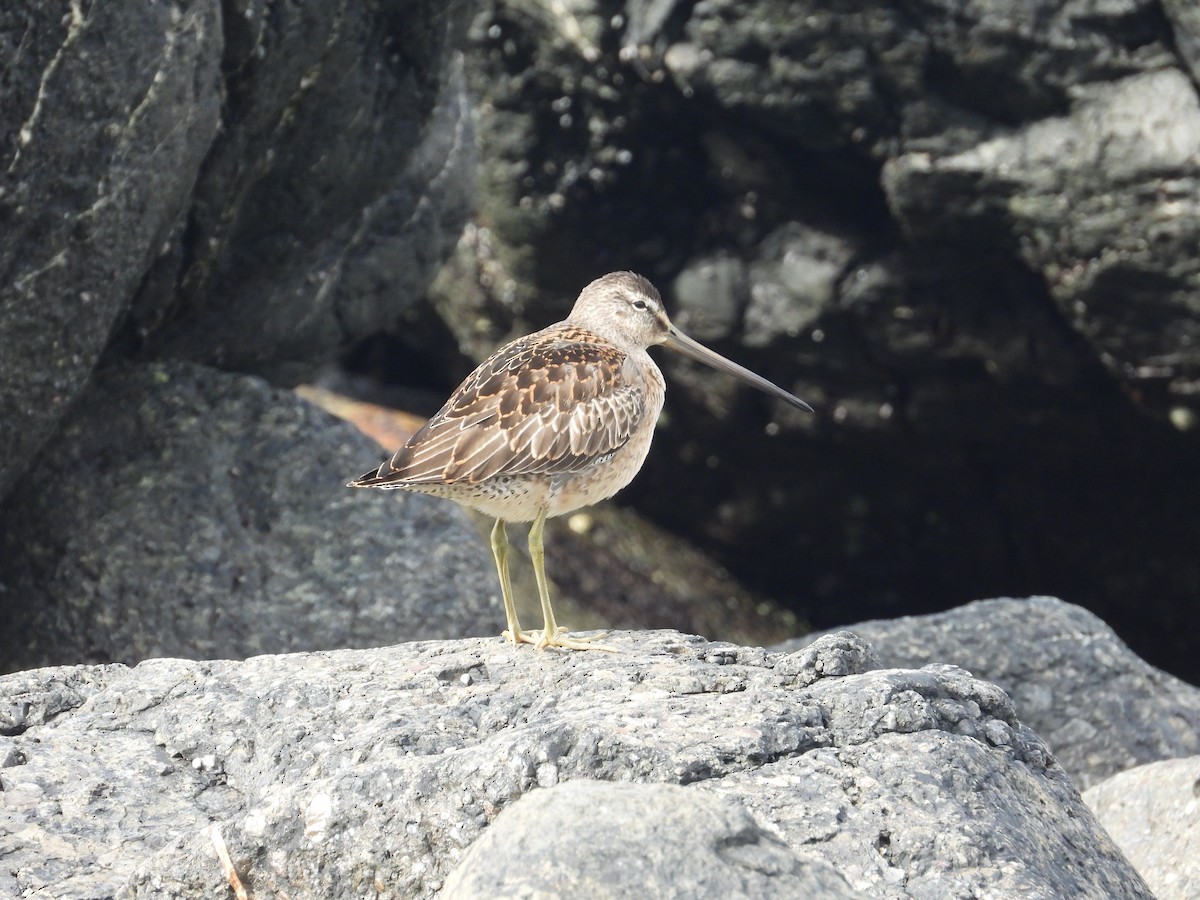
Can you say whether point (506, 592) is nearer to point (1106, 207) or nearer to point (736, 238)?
point (1106, 207)

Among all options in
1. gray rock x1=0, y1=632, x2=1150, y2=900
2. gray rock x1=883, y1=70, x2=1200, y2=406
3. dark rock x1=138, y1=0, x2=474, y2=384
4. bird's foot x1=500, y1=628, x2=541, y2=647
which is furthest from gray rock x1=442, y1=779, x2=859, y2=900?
gray rock x1=883, y1=70, x2=1200, y2=406

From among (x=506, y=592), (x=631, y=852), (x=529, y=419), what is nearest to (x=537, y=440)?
(x=529, y=419)

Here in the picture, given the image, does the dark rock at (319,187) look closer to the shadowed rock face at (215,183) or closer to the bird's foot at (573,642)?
the shadowed rock face at (215,183)

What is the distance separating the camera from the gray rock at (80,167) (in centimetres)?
529

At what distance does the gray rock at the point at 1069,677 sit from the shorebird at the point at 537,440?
1.51 m

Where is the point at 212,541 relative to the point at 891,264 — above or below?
below

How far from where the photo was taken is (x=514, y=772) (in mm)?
3545

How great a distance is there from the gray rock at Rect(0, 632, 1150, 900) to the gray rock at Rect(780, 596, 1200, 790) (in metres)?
2.39

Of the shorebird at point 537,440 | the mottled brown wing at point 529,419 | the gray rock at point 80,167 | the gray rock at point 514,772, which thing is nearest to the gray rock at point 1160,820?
the gray rock at point 514,772

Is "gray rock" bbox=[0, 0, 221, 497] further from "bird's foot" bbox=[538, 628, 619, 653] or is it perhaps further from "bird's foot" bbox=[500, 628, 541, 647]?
"bird's foot" bbox=[538, 628, 619, 653]

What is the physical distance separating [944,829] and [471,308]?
769cm

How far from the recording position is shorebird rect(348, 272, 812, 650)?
17.4ft

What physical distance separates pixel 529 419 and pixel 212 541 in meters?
1.97

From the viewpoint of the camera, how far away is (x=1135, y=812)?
17.5 ft
